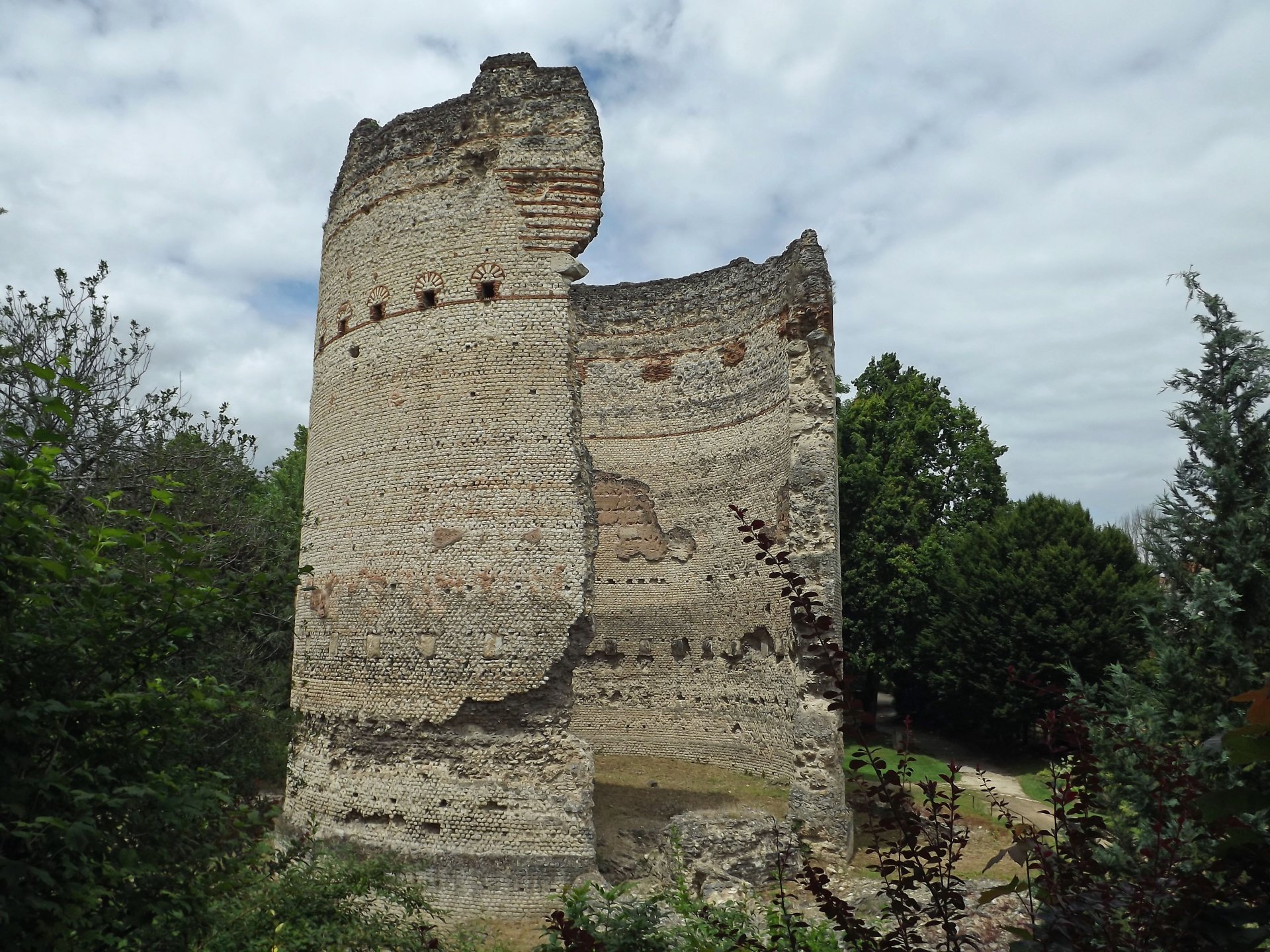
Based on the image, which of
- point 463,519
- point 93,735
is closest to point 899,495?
Result: point 463,519

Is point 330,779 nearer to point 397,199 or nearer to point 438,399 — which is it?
point 438,399

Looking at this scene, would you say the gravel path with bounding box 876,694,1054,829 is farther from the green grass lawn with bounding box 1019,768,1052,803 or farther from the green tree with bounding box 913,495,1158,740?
the green tree with bounding box 913,495,1158,740

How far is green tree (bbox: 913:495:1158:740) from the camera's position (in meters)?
17.3

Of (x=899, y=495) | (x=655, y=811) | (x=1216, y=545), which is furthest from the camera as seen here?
(x=899, y=495)

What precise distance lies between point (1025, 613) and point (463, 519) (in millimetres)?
13803

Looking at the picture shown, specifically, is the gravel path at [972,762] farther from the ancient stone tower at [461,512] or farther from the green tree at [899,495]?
the ancient stone tower at [461,512]

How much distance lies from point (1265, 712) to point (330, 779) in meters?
9.11

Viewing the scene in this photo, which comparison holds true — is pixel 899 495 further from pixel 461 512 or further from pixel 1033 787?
pixel 461 512

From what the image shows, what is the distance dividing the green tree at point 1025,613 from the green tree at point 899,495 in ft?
2.85

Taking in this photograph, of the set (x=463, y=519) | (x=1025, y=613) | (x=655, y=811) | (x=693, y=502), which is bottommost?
(x=655, y=811)

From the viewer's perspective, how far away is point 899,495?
21.7m

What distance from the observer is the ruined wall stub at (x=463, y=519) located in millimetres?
8547

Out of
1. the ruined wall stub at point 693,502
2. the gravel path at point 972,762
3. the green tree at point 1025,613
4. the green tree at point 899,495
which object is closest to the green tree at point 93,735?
the ruined wall stub at point 693,502

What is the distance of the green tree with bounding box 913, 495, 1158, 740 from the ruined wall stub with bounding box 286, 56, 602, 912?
11796mm
